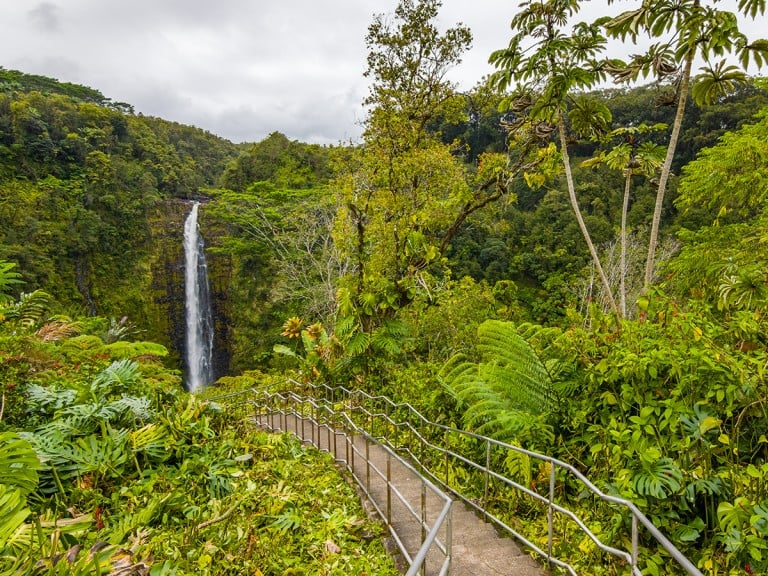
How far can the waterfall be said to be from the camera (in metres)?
23.6

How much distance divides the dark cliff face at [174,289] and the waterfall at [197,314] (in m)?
0.29

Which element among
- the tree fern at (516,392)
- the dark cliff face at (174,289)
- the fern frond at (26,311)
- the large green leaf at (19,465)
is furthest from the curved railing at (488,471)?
the dark cliff face at (174,289)

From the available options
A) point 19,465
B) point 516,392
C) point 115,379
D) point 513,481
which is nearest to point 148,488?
point 19,465

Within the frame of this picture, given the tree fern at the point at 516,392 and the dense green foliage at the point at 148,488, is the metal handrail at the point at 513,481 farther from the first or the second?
the dense green foliage at the point at 148,488

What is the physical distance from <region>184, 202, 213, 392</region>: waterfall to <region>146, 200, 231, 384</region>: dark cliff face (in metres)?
0.29

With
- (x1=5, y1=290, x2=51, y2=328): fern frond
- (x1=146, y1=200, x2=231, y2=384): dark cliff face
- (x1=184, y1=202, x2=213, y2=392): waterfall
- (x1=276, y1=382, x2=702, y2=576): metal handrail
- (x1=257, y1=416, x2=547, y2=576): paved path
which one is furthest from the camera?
(x1=146, y1=200, x2=231, y2=384): dark cliff face

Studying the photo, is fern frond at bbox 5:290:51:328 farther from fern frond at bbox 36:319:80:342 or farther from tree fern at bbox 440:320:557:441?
tree fern at bbox 440:320:557:441

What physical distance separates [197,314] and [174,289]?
2291mm

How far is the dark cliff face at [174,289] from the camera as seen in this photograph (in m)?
24.2

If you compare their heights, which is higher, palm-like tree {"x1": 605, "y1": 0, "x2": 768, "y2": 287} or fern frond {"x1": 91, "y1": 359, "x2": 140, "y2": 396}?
palm-like tree {"x1": 605, "y1": 0, "x2": 768, "y2": 287}

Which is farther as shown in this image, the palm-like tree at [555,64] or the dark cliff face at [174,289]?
the dark cliff face at [174,289]

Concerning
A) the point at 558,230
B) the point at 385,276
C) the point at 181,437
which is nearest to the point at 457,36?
the point at 385,276

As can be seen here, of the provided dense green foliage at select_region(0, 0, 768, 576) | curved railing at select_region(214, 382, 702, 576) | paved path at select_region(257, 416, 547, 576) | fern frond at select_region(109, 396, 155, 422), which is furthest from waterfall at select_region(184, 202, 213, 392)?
paved path at select_region(257, 416, 547, 576)

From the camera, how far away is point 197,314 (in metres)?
24.9
